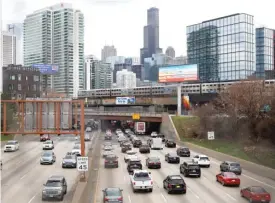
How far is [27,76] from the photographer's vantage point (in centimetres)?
11925

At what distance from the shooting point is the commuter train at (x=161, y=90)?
109713 mm

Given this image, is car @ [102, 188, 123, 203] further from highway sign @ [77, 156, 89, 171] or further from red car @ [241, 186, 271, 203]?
red car @ [241, 186, 271, 203]

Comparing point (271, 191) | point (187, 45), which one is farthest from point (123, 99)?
point (271, 191)

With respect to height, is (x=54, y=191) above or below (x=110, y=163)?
above

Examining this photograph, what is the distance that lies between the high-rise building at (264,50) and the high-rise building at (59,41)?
68.4 m

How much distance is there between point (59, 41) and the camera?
158m

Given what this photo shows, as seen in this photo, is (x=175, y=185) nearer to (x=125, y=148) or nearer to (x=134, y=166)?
(x=134, y=166)

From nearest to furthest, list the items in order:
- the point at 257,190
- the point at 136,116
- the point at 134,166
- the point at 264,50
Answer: the point at 257,190 → the point at 134,166 → the point at 136,116 → the point at 264,50

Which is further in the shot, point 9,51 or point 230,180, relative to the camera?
point 9,51

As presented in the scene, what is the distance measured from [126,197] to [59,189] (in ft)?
12.8

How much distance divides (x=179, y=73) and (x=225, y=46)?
63.2 meters

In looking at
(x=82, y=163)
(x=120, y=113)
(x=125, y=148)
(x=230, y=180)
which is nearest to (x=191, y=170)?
(x=230, y=180)

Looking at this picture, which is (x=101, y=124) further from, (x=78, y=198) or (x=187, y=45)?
(x=78, y=198)

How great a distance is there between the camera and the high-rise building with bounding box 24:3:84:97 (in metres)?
151
